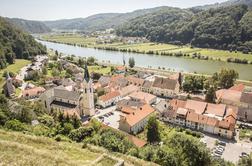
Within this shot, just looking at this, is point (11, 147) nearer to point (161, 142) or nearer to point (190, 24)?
point (161, 142)

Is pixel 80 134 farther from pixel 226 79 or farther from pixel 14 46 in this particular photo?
pixel 14 46

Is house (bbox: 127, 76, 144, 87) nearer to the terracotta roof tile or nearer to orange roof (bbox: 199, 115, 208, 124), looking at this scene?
the terracotta roof tile

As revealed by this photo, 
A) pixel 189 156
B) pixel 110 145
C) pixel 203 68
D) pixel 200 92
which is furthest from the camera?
pixel 203 68

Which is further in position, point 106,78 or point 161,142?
point 106,78

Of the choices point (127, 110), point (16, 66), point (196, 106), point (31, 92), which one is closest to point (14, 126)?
point (127, 110)

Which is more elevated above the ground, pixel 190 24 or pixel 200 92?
pixel 190 24

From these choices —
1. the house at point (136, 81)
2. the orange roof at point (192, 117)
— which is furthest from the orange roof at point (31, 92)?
the orange roof at point (192, 117)

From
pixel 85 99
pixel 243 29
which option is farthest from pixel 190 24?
pixel 85 99
